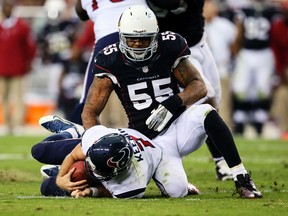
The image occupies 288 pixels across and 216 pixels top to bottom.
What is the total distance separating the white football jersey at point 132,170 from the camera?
6.47 m

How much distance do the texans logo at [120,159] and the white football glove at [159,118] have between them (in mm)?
415

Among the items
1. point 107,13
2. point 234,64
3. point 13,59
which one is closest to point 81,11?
point 107,13

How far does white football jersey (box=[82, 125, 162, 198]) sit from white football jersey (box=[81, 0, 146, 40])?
1.28m

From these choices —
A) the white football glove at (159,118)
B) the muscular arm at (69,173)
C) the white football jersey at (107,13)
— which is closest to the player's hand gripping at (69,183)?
the muscular arm at (69,173)

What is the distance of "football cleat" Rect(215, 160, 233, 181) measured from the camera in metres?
8.07

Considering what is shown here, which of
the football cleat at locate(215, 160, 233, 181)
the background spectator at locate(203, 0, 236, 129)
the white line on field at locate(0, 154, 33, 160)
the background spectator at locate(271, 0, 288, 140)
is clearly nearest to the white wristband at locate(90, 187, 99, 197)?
the football cleat at locate(215, 160, 233, 181)

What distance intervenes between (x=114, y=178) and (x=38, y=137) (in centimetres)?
763

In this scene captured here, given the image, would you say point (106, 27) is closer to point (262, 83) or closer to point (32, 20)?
point (262, 83)

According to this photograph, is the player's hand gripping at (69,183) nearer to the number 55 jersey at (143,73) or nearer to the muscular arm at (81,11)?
the number 55 jersey at (143,73)

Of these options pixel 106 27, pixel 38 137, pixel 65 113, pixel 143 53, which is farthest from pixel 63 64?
pixel 143 53

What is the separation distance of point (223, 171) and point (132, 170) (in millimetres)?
1778

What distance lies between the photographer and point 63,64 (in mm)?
16688

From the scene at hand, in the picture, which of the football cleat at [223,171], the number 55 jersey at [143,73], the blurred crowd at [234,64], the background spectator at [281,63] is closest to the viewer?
the number 55 jersey at [143,73]

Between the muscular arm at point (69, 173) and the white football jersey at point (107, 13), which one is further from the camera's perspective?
the white football jersey at point (107, 13)
